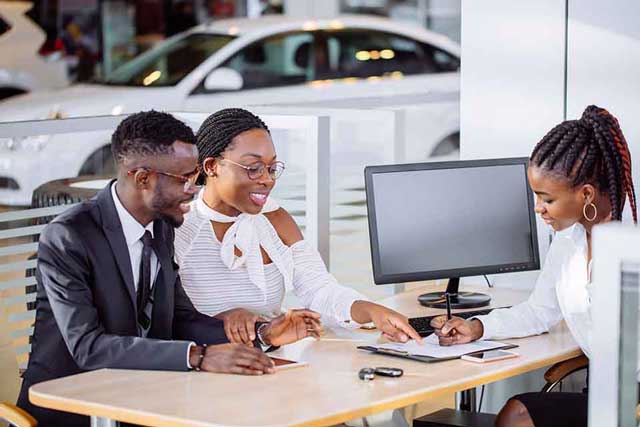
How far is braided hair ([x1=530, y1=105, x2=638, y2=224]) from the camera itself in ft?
12.4

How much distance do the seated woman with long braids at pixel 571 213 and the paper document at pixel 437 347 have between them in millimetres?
32

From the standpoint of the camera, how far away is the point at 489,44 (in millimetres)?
4938

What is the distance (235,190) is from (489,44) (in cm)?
144

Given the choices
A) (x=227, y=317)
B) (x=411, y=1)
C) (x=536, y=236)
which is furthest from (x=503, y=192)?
(x=411, y=1)

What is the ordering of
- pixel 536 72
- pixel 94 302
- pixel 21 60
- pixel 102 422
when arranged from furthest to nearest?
pixel 21 60
pixel 536 72
pixel 94 302
pixel 102 422

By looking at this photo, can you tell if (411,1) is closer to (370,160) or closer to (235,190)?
(370,160)

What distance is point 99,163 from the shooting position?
815cm

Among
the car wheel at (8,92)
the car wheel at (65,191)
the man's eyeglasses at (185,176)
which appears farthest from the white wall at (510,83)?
the car wheel at (8,92)

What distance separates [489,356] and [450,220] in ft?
2.76

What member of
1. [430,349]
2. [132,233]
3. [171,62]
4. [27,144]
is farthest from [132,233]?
[171,62]

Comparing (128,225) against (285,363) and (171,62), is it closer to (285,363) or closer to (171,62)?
(285,363)

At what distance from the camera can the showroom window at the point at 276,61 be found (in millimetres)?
9508

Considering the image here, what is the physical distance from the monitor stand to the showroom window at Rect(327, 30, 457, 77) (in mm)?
5551

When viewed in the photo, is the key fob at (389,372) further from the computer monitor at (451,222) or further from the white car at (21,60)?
the white car at (21,60)
